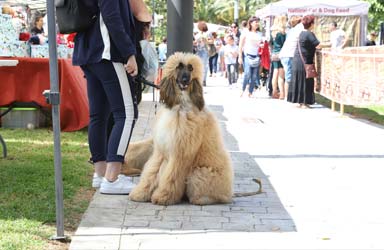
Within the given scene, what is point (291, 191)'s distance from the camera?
19.0 feet

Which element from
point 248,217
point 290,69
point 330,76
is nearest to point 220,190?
point 248,217

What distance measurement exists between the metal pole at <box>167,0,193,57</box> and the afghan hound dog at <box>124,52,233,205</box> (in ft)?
4.35

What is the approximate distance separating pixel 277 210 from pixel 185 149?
93cm

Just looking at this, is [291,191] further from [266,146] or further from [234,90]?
[234,90]

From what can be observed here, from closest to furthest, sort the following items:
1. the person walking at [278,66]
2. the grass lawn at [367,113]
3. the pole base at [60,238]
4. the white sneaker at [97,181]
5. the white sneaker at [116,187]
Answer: the pole base at [60,238] < the white sneaker at [116,187] < the white sneaker at [97,181] < the grass lawn at [367,113] < the person walking at [278,66]

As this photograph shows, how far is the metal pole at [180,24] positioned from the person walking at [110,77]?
96cm

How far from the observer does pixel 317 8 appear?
21875mm

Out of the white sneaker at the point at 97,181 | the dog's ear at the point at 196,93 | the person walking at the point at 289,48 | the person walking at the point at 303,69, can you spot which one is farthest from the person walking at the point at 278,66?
the dog's ear at the point at 196,93

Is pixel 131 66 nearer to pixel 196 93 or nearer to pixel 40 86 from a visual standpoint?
pixel 196 93

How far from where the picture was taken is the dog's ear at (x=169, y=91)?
4.92 meters

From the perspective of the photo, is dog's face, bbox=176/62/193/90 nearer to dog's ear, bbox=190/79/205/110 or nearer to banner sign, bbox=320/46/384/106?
dog's ear, bbox=190/79/205/110

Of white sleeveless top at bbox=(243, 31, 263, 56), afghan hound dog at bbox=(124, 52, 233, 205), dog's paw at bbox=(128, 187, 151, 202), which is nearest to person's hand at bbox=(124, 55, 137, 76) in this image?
afghan hound dog at bbox=(124, 52, 233, 205)

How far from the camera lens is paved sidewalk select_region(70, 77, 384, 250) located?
419 centimetres

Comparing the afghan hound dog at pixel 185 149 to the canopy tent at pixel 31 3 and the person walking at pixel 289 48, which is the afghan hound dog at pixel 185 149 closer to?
the person walking at pixel 289 48
